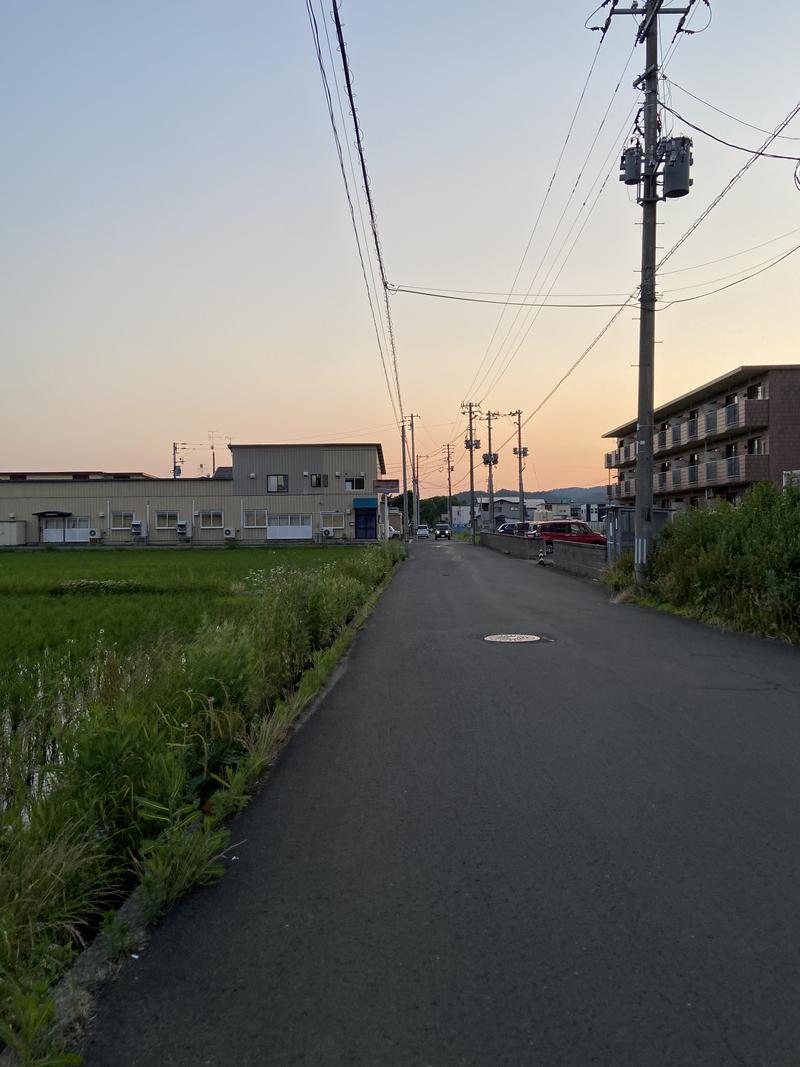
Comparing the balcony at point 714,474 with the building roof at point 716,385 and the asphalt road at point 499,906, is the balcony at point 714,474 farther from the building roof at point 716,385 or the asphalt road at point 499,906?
the asphalt road at point 499,906

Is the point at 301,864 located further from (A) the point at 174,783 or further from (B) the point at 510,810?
(B) the point at 510,810

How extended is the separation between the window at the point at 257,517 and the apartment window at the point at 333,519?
4.37 m

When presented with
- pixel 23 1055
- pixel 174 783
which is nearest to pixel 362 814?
pixel 174 783

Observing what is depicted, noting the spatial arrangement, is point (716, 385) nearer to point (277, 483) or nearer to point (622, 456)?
point (622, 456)

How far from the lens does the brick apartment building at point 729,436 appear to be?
35.4 meters

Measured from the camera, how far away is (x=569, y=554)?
2620cm

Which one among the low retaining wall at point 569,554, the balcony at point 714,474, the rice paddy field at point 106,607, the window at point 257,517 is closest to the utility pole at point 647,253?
the low retaining wall at point 569,554

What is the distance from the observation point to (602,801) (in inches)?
174

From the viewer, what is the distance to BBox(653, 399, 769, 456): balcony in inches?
1410

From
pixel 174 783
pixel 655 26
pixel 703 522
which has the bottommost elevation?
pixel 174 783

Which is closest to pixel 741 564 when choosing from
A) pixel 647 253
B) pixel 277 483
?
pixel 647 253

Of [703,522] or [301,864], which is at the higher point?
[703,522]

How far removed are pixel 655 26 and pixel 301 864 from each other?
18.1 m

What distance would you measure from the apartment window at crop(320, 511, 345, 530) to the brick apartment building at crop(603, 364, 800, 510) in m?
23.3
